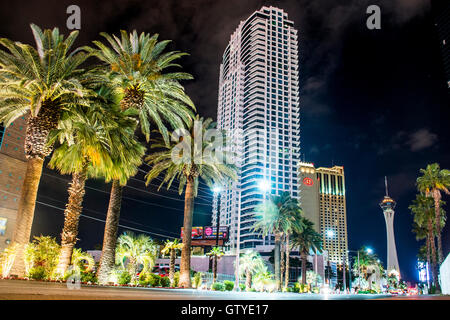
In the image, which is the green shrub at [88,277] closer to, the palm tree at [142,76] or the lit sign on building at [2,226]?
the palm tree at [142,76]

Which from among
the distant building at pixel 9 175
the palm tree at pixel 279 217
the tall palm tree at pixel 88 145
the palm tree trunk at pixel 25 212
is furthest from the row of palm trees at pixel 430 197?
the distant building at pixel 9 175

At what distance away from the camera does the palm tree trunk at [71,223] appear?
66.7ft

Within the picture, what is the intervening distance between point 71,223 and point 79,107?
7.13 metres

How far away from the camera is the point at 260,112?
545ft

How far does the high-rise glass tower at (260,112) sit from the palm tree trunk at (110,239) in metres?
126

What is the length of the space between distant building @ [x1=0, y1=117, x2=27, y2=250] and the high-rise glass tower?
333 ft

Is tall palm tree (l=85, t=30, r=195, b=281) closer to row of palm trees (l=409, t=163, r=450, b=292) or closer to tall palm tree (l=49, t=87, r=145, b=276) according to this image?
tall palm tree (l=49, t=87, r=145, b=276)

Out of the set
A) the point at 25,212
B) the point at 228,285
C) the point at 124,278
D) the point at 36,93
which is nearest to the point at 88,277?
the point at 124,278

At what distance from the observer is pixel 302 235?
6781cm

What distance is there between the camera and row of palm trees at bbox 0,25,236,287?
17.8 m

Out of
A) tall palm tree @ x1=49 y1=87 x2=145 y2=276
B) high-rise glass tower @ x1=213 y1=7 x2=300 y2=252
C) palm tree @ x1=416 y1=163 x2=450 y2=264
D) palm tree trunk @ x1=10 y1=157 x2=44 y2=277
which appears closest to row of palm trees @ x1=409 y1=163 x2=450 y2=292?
palm tree @ x1=416 y1=163 x2=450 y2=264

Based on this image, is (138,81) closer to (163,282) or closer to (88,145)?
(88,145)
